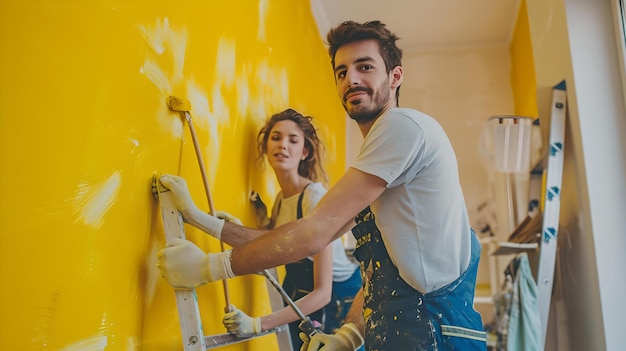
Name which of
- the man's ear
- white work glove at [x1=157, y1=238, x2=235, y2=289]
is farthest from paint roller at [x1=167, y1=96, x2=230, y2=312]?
the man's ear

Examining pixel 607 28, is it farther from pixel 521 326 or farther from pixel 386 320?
pixel 386 320

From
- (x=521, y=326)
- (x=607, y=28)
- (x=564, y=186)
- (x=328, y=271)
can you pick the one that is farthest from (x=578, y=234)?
(x=328, y=271)

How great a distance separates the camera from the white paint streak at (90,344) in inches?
31.8

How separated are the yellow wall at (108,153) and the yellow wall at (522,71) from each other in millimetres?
877

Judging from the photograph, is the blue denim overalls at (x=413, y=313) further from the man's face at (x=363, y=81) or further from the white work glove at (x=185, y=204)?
the white work glove at (x=185, y=204)

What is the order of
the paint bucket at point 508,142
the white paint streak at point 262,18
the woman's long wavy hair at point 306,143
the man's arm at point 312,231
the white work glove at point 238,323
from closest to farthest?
the man's arm at point 312,231
the white work glove at point 238,323
the woman's long wavy hair at point 306,143
the white paint streak at point 262,18
the paint bucket at point 508,142

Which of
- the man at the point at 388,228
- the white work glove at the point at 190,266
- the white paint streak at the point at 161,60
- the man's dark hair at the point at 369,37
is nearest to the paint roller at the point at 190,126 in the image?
the white paint streak at the point at 161,60

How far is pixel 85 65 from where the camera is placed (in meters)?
0.88

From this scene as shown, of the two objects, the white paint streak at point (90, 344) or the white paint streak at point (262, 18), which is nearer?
the white paint streak at point (90, 344)

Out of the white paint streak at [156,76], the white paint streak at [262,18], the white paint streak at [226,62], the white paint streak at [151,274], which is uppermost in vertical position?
the white paint streak at [262,18]

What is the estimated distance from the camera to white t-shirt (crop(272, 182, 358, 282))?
5.14 ft

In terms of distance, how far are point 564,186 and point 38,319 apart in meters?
1.57

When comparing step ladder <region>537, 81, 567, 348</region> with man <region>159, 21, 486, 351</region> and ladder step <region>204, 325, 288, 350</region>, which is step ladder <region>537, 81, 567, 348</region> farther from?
ladder step <region>204, 325, 288, 350</region>

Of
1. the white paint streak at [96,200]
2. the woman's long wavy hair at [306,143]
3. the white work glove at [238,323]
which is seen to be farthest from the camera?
the woman's long wavy hair at [306,143]
